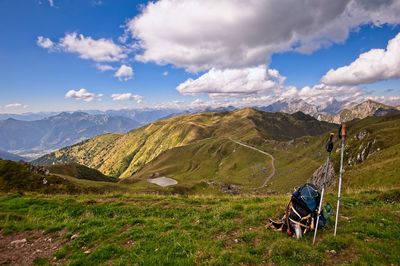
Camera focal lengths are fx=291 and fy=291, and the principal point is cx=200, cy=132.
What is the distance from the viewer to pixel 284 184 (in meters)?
179

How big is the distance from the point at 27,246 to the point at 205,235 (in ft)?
32.9

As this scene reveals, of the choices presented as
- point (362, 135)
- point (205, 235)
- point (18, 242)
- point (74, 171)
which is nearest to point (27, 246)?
point (18, 242)

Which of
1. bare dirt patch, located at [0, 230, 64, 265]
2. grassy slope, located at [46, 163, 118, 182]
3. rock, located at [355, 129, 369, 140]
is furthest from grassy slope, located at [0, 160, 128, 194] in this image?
rock, located at [355, 129, 369, 140]

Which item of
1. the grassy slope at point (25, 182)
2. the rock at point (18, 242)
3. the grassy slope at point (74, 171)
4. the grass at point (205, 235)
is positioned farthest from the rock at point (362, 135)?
the rock at point (18, 242)

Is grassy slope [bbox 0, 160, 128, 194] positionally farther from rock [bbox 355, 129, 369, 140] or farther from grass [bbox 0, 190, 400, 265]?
rock [bbox 355, 129, 369, 140]

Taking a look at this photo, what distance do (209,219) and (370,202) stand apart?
477 inches

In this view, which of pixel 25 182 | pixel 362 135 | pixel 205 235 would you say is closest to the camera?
pixel 205 235

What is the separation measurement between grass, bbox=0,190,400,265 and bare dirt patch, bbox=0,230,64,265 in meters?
0.51

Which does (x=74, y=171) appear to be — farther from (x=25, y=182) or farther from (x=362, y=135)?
(x=362, y=135)

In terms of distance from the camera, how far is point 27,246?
16125 mm

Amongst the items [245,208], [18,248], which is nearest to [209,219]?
[245,208]

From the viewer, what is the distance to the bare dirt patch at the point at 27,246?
14453 millimetres

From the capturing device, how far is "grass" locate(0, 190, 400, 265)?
11.9m

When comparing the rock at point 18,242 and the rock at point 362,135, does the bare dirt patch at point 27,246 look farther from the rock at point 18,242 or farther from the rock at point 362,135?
the rock at point 362,135
